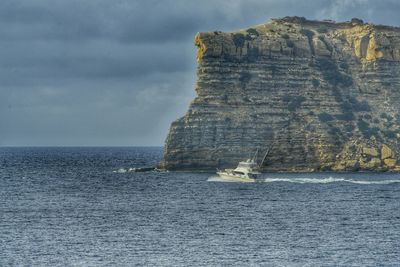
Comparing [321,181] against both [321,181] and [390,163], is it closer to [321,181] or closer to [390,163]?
[321,181]

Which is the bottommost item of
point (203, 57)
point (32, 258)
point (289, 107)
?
point (32, 258)

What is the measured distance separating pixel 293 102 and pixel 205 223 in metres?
81.3

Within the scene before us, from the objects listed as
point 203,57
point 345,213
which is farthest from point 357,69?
point 345,213

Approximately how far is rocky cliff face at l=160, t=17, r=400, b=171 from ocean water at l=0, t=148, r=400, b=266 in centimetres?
1564

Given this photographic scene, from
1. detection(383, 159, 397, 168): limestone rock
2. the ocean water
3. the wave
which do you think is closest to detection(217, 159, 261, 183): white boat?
the wave

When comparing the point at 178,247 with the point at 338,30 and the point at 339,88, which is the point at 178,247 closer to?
the point at 339,88

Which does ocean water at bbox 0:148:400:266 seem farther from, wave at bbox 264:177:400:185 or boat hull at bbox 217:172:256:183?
boat hull at bbox 217:172:256:183

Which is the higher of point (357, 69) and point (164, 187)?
point (357, 69)

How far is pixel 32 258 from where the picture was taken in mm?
66375

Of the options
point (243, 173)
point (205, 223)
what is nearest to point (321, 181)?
point (243, 173)

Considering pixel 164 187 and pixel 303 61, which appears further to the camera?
pixel 303 61

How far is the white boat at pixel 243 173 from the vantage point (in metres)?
142

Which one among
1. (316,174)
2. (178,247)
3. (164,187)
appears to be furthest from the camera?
(316,174)

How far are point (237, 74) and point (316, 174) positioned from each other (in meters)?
27.7
